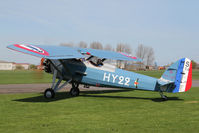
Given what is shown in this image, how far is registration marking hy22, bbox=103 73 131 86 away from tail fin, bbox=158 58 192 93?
1.74 meters

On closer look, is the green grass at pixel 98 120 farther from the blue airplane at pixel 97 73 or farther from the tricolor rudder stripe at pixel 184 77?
the blue airplane at pixel 97 73

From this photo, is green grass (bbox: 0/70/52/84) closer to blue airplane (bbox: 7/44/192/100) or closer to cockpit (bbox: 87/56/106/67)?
blue airplane (bbox: 7/44/192/100)

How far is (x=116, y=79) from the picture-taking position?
1158 cm

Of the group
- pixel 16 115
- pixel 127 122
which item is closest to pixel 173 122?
pixel 127 122

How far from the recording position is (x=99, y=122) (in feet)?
21.6

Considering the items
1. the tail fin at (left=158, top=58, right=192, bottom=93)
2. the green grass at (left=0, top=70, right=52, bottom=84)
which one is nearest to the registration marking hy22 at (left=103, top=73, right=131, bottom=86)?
the tail fin at (left=158, top=58, right=192, bottom=93)

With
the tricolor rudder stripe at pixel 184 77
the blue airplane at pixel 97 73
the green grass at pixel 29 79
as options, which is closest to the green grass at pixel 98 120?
the tricolor rudder stripe at pixel 184 77

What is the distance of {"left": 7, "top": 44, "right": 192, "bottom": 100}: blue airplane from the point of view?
10212 millimetres

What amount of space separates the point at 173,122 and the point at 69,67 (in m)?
7.31

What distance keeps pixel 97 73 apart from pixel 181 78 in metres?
4.49

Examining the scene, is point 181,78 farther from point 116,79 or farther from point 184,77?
point 116,79

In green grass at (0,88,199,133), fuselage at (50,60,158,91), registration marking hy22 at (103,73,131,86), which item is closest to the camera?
green grass at (0,88,199,133)

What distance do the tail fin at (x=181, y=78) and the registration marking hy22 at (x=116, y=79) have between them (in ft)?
5.70

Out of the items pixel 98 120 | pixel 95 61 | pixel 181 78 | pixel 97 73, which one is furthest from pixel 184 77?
pixel 98 120
